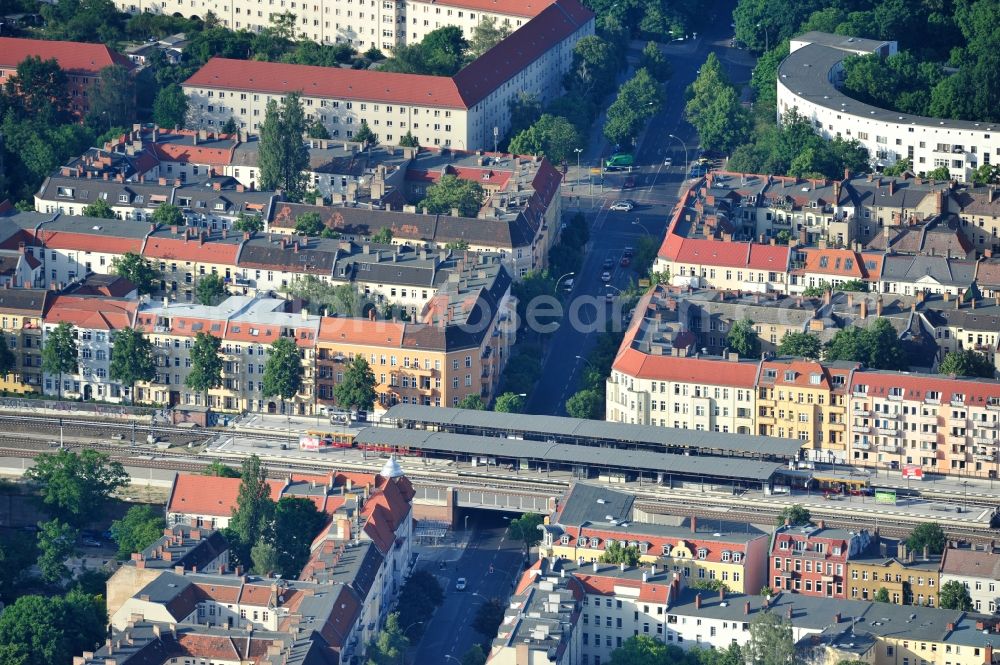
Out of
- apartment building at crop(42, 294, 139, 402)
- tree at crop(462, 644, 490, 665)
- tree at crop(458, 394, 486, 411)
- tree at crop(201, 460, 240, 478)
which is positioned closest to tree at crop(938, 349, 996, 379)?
tree at crop(458, 394, 486, 411)

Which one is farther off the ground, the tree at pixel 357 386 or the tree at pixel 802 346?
the tree at pixel 802 346

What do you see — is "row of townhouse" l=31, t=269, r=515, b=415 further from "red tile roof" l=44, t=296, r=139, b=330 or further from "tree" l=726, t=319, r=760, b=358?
"tree" l=726, t=319, r=760, b=358

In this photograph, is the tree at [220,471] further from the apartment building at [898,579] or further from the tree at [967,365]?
the tree at [967,365]

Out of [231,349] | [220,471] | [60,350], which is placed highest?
[231,349]

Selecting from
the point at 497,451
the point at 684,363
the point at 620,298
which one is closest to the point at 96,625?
the point at 497,451

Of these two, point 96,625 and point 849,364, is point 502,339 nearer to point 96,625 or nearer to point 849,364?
point 849,364

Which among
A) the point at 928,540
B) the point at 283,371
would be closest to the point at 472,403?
the point at 283,371

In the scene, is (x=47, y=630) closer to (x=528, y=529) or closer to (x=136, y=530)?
(x=136, y=530)

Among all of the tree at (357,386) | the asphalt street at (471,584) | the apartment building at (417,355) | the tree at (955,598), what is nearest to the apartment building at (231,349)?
the apartment building at (417,355)
